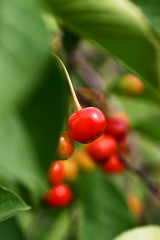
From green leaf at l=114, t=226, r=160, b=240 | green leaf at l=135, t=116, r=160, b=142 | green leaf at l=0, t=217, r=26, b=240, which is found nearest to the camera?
green leaf at l=114, t=226, r=160, b=240

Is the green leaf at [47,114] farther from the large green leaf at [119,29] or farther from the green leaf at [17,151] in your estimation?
the large green leaf at [119,29]

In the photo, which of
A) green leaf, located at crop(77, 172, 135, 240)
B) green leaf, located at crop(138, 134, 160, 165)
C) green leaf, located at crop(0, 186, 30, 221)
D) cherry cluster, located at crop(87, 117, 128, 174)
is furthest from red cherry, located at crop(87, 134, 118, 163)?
green leaf, located at crop(138, 134, 160, 165)

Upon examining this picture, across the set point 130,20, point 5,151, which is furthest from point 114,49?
point 5,151

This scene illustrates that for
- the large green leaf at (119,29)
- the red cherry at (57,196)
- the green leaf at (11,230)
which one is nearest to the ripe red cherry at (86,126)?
the large green leaf at (119,29)

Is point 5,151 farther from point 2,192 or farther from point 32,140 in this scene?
point 2,192

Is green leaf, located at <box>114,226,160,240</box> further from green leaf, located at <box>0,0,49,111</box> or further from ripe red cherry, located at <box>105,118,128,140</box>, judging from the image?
green leaf, located at <box>0,0,49,111</box>

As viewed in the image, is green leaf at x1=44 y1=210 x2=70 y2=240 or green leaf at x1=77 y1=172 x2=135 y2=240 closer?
green leaf at x1=77 y1=172 x2=135 y2=240
